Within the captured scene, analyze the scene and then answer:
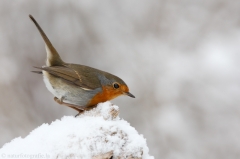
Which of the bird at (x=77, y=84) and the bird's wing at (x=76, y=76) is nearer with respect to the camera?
the bird at (x=77, y=84)

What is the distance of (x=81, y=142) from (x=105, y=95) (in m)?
1.45

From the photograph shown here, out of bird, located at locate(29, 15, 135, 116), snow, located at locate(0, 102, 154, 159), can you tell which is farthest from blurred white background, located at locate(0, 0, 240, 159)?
snow, located at locate(0, 102, 154, 159)

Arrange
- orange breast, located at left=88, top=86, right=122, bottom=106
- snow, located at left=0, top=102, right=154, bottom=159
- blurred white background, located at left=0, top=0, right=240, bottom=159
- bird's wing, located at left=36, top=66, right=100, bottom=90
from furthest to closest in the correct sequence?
1. blurred white background, located at left=0, top=0, right=240, bottom=159
2. bird's wing, located at left=36, top=66, right=100, bottom=90
3. orange breast, located at left=88, top=86, right=122, bottom=106
4. snow, located at left=0, top=102, right=154, bottom=159

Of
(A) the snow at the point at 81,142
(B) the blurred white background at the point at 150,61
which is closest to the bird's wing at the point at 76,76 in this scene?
(A) the snow at the point at 81,142

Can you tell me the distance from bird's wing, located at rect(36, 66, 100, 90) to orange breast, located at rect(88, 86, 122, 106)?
11cm

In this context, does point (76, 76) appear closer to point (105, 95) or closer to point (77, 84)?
point (77, 84)

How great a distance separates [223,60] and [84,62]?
2.21 m

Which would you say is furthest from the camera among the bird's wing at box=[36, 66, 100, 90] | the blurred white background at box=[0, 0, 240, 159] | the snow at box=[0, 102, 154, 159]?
the blurred white background at box=[0, 0, 240, 159]

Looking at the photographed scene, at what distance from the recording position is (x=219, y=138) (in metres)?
4.67

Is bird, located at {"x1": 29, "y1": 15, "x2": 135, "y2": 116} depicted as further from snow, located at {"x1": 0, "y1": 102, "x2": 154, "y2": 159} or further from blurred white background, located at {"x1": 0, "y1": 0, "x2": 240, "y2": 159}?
blurred white background, located at {"x1": 0, "y1": 0, "x2": 240, "y2": 159}

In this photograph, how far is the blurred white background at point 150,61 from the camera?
185 inches

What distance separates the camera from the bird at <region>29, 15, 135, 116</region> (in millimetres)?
3285

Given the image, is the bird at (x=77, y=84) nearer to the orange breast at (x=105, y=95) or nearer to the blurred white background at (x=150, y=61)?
the orange breast at (x=105, y=95)

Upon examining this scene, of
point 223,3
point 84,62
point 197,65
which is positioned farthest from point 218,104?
point 84,62
